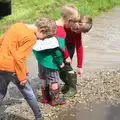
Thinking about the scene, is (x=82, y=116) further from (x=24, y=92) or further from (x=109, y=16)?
(x=109, y=16)

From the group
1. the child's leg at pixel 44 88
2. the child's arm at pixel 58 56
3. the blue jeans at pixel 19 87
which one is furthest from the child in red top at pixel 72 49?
the blue jeans at pixel 19 87

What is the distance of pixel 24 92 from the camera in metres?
4.24

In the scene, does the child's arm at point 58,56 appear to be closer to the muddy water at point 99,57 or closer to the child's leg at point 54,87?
the child's leg at point 54,87

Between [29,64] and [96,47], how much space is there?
1.78 meters

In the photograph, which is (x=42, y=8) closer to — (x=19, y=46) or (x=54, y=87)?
(x=54, y=87)

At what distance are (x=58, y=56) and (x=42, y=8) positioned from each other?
21.7 feet

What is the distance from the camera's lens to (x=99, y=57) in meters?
7.29

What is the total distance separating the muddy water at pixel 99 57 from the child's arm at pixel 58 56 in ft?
2.23

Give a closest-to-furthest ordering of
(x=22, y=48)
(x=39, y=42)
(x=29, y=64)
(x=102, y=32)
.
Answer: (x=22, y=48), (x=39, y=42), (x=29, y=64), (x=102, y=32)

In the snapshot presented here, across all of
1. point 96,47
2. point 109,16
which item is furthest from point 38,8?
point 96,47

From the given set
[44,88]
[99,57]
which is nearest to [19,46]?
[44,88]

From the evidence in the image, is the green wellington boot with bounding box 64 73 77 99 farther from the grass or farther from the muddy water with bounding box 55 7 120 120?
the grass

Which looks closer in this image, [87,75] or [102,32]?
[87,75]

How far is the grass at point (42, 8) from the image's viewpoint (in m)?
9.73
